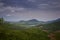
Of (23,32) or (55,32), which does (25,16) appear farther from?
(55,32)

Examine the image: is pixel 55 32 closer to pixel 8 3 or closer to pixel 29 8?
pixel 29 8

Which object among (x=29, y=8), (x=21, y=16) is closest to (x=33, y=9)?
(x=29, y=8)

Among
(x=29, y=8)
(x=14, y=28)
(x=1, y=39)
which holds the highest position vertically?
(x=29, y=8)

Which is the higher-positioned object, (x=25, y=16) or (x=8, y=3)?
(x=8, y=3)

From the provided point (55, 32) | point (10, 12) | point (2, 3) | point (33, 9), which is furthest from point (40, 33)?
point (2, 3)

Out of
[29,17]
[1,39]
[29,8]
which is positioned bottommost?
[1,39]

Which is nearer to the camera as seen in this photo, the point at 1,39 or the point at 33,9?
the point at 1,39

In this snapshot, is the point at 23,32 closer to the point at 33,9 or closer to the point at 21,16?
the point at 21,16

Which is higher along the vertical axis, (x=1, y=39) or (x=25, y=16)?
(x=25, y=16)

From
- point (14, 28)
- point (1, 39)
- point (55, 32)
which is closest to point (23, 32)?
point (14, 28)
